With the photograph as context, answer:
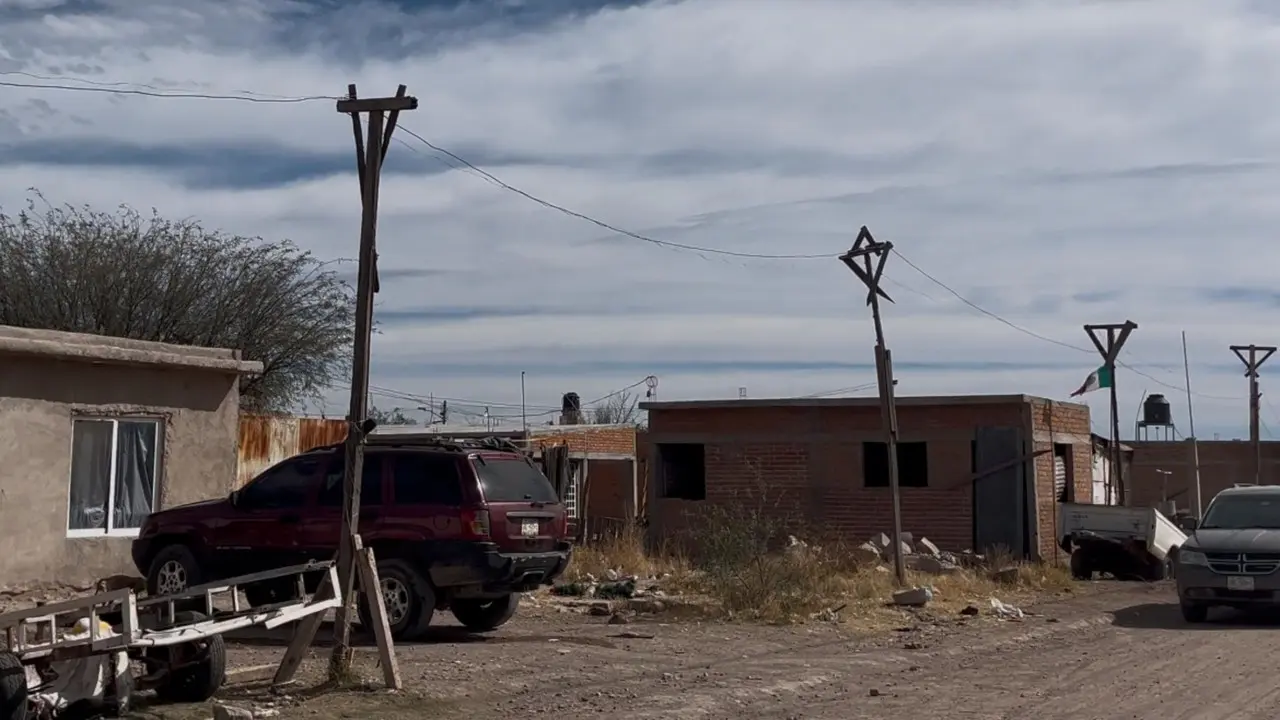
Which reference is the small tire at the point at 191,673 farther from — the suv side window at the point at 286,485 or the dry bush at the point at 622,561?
the dry bush at the point at 622,561

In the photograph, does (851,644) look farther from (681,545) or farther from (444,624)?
(681,545)

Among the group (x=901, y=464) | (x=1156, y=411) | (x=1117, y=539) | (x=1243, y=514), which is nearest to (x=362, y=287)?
(x=1243, y=514)

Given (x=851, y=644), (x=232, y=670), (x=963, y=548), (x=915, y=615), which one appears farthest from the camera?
(x=963, y=548)

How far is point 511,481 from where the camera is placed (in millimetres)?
14805

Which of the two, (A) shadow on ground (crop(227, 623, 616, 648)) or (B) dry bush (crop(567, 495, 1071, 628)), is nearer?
(A) shadow on ground (crop(227, 623, 616, 648))

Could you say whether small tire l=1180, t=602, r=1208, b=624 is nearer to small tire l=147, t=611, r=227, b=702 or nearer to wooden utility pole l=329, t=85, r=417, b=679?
wooden utility pole l=329, t=85, r=417, b=679

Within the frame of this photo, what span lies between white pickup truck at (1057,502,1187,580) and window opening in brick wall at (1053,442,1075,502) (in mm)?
2738

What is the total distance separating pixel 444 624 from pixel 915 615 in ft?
18.6

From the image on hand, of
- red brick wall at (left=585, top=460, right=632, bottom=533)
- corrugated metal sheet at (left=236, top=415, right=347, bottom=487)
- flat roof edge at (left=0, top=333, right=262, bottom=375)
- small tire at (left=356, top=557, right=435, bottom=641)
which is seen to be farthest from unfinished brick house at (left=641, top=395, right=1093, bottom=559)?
small tire at (left=356, top=557, right=435, bottom=641)

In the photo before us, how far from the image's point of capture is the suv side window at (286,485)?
1503 cm

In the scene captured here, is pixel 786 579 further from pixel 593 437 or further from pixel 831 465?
pixel 593 437

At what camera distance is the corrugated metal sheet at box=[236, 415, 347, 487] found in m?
23.2

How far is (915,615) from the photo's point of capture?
1748 centimetres

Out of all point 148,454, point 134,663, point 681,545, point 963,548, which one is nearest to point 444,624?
point 148,454
